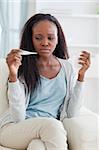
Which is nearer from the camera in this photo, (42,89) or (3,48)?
(42,89)

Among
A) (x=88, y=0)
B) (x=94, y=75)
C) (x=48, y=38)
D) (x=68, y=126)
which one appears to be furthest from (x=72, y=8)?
(x=68, y=126)

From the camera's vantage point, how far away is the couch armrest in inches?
52.8

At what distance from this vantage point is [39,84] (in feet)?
5.09

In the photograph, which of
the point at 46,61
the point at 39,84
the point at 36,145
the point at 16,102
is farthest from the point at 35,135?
the point at 46,61

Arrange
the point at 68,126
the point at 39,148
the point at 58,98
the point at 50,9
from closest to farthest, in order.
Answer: the point at 39,148 < the point at 68,126 < the point at 58,98 < the point at 50,9

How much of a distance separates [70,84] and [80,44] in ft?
4.00

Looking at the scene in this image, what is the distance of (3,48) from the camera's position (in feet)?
8.78

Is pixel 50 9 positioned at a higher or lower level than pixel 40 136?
higher

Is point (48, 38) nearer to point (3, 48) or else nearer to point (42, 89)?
point (42, 89)

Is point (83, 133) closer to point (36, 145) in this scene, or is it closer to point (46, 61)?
point (36, 145)

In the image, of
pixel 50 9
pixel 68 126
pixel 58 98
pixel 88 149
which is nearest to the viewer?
pixel 88 149

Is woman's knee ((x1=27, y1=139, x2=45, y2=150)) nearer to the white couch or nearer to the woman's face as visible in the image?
the white couch

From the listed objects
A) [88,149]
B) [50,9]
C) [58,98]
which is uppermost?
[50,9]

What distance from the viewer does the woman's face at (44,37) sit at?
1528 millimetres
